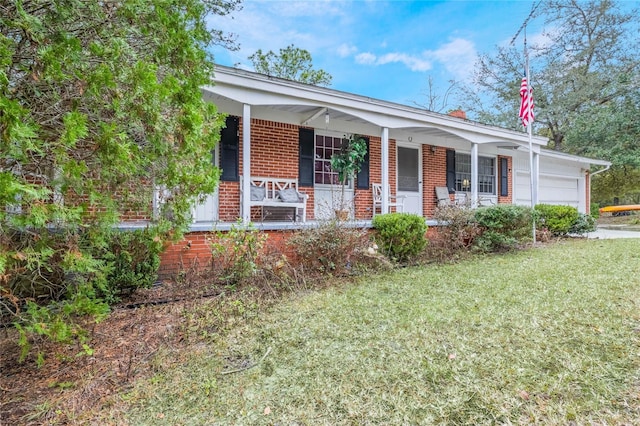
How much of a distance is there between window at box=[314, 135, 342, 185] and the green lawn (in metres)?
4.23

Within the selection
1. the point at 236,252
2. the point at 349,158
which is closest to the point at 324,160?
the point at 349,158

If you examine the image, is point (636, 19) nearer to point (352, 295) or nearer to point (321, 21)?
point (321, 21)

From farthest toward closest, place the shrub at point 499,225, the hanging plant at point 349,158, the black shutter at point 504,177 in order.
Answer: the black shutter at point 504,177 < the hanging plant at point 349,158 < the shrub at point 499,225

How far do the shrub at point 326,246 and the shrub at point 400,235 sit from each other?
0.75 meters

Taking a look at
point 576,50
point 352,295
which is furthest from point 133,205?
point 576,50

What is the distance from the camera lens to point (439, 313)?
3.52m

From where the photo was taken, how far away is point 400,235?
229 inches

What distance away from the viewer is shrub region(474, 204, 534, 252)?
267 inches

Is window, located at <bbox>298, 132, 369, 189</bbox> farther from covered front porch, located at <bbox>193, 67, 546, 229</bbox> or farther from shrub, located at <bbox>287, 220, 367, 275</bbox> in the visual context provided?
shrub, located at <bbox>287, 220, 367, 275</bbox>

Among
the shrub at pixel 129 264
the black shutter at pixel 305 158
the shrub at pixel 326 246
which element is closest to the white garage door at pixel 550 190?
the black shutter at pixel 305 158

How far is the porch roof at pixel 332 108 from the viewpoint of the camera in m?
5.55

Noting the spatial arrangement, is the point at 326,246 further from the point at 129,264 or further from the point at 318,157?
the point at 318,157

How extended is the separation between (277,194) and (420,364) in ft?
17.1

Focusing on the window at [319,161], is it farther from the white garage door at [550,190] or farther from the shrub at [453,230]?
the white garage door at [550,190]
